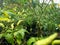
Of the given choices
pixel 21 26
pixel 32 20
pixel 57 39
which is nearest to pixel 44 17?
pixel 32 20

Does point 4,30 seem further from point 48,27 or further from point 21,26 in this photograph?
point 48,27

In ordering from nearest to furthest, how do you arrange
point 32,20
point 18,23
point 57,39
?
point 57,39
point 18,23
point 32,20

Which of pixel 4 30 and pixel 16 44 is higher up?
pixel 4 30

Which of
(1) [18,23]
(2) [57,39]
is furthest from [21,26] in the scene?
(2) [57,39]

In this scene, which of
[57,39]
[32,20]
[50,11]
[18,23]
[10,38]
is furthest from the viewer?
[50,11]

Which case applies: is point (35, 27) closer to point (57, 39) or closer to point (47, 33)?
point (47, 33)

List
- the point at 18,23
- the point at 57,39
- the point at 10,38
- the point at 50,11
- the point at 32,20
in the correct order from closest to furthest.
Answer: the point at 57,39 < the point at 10,38 < the point at 18,23 < the point at 32,20 < the point at 50,11

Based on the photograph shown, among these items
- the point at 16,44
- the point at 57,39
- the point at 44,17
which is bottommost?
the point at 57,39

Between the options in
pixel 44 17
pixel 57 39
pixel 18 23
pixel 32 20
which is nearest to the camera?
pixel 57 39

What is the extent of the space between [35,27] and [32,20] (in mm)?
132

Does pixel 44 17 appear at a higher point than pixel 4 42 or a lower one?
higher

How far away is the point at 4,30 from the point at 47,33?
66 cm

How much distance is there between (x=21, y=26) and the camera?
9.49 ft

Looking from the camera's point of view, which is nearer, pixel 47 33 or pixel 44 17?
pixel 47 33
